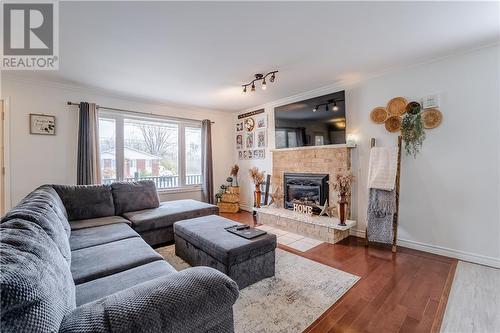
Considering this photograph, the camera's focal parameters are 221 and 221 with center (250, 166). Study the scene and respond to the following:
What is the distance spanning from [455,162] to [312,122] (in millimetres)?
1977

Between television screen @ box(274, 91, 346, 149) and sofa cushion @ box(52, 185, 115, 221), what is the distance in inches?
122

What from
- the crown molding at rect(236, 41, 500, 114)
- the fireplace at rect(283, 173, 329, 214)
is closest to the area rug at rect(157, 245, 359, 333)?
the fireplace at rect(283, 173, 329, 214)

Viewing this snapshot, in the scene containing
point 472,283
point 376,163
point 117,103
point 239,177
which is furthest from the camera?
point 239,177

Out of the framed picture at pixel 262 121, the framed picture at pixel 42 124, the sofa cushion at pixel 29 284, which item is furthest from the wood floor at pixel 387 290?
Result: the framed picture at pixel 42 124

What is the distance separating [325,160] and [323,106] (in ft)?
2.99

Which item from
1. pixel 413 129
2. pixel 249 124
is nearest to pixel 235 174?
pixel 249 124

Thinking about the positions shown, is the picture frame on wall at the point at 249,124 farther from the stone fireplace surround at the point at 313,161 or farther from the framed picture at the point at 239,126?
the stone fireplace surround at the point at 313,161

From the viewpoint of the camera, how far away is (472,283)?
2.11 meters

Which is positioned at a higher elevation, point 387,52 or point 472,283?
point 387,52

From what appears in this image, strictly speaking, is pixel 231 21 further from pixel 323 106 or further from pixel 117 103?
pixel 117 103

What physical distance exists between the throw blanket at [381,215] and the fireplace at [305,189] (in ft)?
2.68

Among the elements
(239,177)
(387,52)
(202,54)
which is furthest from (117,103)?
(387,52)

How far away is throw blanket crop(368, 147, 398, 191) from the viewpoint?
9.43 ft

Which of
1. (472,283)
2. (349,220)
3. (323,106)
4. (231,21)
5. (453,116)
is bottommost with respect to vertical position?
(472,283)
